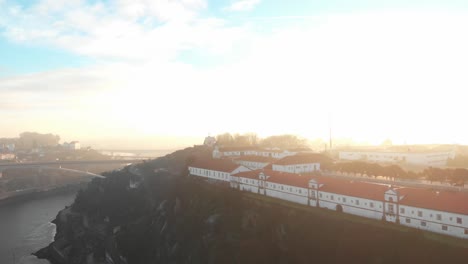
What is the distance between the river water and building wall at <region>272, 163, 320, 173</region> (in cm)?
2932

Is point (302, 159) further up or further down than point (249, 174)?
further up

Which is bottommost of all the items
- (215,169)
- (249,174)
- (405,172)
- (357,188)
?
(357,188)

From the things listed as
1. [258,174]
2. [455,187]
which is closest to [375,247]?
[455,187]

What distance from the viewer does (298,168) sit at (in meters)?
47.1

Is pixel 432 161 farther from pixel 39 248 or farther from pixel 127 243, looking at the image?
pixel 39 248

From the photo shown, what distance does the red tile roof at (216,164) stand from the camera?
44.8 m

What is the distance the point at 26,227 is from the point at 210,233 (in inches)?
1399

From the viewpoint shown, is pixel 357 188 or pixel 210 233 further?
pixel 210 233

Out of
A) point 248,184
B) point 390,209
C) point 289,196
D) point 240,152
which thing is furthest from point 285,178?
point 240,152

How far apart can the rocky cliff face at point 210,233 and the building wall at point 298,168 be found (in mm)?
8691

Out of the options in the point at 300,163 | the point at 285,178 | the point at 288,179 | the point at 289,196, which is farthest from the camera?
the point at 300,163

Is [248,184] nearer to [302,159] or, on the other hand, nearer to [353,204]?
[302,159]

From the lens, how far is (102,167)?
407 feet

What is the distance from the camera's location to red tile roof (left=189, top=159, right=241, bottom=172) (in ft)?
147
